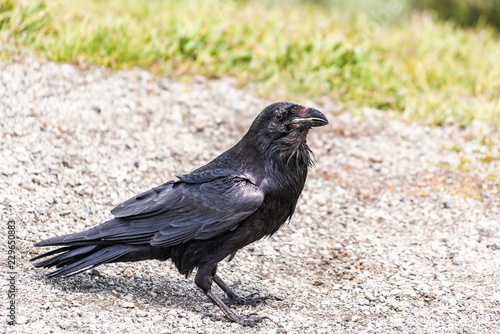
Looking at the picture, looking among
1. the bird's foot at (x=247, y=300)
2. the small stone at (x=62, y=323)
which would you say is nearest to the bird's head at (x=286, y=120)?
the bird's foot at (x=247, y=300)

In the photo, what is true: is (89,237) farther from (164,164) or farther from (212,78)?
(212,78)

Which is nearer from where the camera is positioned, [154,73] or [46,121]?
[46,121]

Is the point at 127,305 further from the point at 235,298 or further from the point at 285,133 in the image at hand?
Answer: the point at 285,133

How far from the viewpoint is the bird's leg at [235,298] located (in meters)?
4.28

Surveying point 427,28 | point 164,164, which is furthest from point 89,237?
point 427,28

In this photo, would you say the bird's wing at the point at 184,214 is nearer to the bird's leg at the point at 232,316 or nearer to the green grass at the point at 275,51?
the bird's leg at the point at 232,316

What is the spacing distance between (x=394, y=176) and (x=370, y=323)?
110 inches

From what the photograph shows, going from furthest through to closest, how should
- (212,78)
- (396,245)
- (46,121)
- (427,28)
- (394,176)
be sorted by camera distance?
(427,28)
(212,78)
(394,176)
(46,121)
(396,245)

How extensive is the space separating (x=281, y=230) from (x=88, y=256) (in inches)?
79.6

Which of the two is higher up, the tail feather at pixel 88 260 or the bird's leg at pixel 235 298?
the tail feather at pixel 88 260

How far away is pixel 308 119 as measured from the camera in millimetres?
4086

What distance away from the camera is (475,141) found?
7141 millimetres

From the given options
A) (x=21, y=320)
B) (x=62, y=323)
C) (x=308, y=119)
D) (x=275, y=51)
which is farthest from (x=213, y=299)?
(x=275, y=51)

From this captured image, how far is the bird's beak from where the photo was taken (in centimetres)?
408
